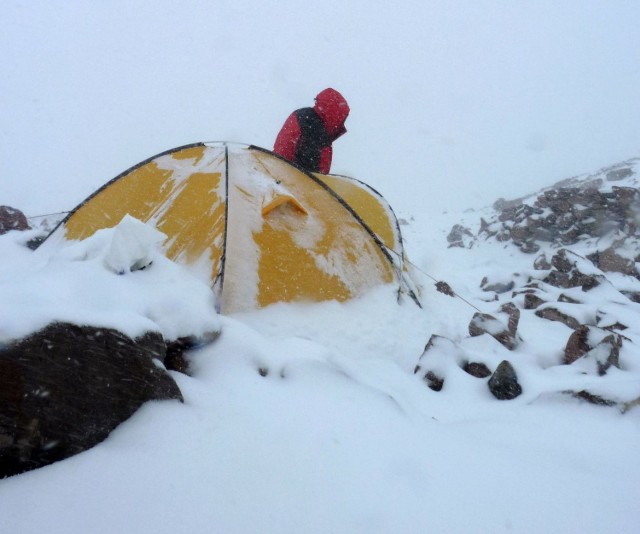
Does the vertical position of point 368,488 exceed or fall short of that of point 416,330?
it exceeds it

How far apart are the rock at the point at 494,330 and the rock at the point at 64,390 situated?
3.02m

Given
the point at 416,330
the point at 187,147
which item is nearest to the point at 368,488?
the point at 416,330

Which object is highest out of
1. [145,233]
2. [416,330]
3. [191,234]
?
[145,233]

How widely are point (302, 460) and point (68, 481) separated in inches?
32.2

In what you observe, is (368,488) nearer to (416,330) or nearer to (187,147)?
(416,330)

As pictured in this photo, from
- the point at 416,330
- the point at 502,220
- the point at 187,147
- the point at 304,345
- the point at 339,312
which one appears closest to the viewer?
the point at 304,345

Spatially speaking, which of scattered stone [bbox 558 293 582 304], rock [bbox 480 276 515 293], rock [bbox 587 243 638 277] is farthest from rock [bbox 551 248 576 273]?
rock [bbox 587 243 638 277]

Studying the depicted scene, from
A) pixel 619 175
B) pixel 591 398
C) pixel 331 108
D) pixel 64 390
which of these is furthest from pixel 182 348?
pixel 619 175

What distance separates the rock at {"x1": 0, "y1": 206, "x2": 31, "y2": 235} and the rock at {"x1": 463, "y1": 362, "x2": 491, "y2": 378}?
6.43 meters

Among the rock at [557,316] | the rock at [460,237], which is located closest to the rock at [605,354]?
the rock at [557,316]

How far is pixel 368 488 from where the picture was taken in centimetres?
150

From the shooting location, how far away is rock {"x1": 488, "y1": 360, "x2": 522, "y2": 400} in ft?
8.25

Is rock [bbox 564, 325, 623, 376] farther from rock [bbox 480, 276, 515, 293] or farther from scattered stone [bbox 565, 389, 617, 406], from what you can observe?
rock [bbox 480, 276, 515, 293]

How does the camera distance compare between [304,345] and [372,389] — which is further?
[304,345]
